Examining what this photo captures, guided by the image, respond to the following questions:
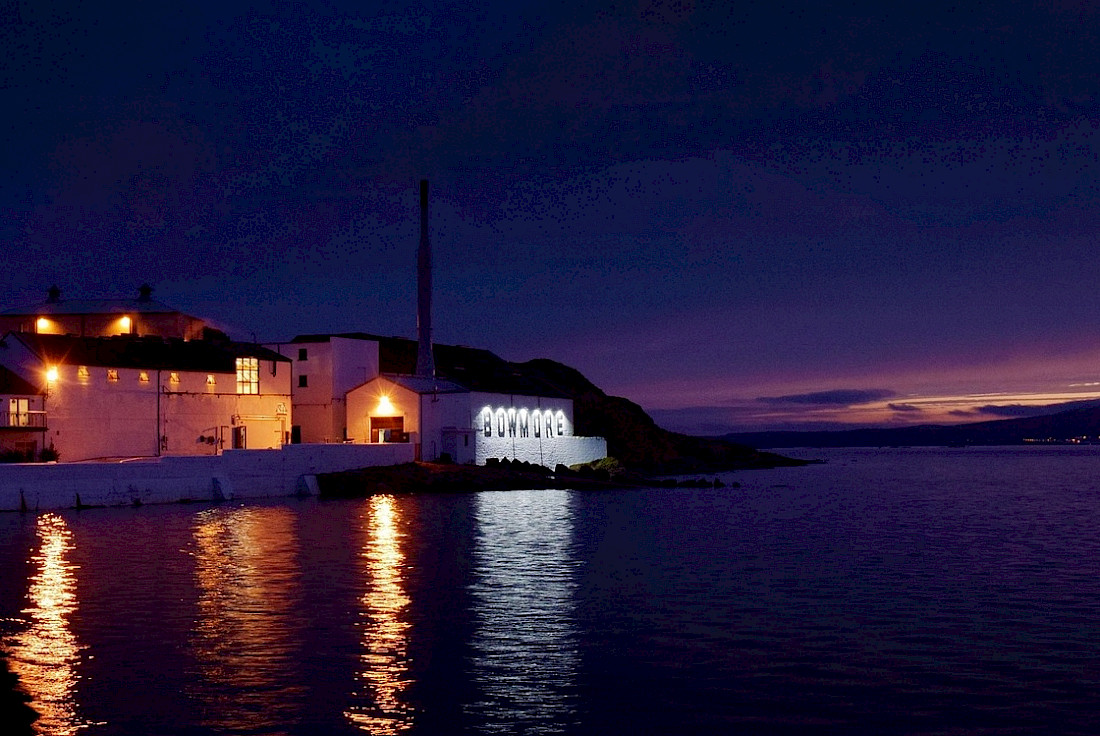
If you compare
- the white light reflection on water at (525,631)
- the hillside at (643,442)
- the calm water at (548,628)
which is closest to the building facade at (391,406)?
the calm water at (548,628)

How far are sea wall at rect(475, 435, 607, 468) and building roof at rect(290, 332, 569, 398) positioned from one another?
13.7 ft

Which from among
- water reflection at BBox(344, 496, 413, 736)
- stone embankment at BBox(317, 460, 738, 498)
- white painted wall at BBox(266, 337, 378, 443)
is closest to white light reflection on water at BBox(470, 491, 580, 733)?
water reflection at BBox(344, 496, 413, 736)

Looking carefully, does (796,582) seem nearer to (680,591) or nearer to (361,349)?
(680,591)

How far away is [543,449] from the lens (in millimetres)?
95688

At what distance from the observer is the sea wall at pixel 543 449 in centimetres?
8619

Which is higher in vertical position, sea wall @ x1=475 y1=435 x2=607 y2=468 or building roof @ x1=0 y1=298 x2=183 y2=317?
building roof @ x1=0 y1=298 x2=183 y2=317

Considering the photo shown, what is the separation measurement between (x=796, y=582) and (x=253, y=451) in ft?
147

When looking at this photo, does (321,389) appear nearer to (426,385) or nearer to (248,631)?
(426,385)

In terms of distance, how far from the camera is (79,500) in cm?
5706

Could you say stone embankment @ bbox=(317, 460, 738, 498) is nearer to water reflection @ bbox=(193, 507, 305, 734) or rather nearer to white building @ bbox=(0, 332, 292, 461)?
white building @ bbox=(0, 332, 292, 461)

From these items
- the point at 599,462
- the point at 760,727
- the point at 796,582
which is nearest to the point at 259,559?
the point at 796,582

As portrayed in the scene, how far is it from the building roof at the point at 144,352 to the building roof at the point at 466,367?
7.93m

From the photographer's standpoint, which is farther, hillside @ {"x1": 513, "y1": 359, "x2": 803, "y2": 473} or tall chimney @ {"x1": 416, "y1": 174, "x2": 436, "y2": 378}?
hillside @ {"x1": 513, "y1": 359, "x2": 803, "y2": 473}

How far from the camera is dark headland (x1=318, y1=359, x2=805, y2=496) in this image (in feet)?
247
